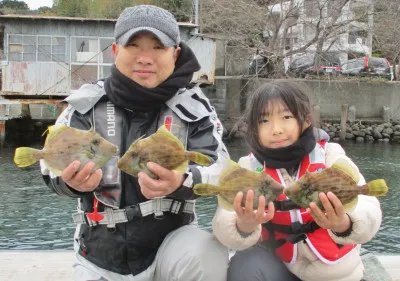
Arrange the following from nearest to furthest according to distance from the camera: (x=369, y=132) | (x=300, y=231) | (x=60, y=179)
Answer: (x=60, y=179) → (x=300, y=231) → (x=369, y=132)

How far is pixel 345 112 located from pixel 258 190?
70.5 feet

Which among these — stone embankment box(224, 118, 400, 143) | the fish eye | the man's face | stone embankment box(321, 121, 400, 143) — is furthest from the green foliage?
the fish eye

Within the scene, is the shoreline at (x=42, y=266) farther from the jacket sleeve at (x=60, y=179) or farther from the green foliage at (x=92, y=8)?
the green foliage at (x=92, y=8)

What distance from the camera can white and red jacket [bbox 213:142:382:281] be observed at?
8.95 ft

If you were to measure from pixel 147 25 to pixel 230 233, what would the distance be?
1.29 metres

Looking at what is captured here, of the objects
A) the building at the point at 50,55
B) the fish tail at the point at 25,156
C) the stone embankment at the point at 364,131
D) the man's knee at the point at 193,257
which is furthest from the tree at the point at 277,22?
the fish tail at the point at 25,156

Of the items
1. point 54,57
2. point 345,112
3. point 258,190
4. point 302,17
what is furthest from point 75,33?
point 258,190

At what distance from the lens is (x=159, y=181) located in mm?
2537

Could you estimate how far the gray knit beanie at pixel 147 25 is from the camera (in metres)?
2.90

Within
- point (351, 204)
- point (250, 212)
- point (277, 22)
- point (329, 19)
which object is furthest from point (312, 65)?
point (250, 212)

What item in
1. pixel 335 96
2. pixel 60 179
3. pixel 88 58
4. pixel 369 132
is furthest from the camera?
pixel 335 96

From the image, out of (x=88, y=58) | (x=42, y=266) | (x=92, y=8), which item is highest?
(x=92, y=8)

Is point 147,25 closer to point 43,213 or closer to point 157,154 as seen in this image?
point 157,154

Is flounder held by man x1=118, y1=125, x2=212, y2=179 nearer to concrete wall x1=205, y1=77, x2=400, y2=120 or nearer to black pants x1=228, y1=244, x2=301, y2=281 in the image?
black pants x1=228, y1=244, x2=301, y2=281
